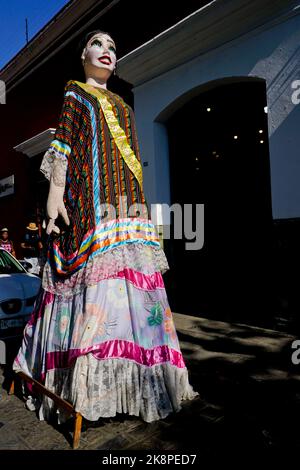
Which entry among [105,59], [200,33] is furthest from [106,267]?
[200,33]

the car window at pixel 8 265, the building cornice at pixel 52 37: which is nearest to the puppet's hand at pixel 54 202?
the car window at pixel 8 265

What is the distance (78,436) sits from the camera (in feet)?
6.57

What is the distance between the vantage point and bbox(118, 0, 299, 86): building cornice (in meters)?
4.36

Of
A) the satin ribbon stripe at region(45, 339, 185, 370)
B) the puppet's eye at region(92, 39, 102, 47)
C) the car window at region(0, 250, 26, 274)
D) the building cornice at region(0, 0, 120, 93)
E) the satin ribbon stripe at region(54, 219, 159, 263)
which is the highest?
the building cornice at region(0, 0, 120, 93)

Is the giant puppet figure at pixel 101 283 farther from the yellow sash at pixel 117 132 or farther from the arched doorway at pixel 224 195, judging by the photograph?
the arched doorway at pixel 224 195

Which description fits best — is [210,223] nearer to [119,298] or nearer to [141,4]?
[141,4]

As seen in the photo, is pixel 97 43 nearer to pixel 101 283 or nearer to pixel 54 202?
pixel 54 202

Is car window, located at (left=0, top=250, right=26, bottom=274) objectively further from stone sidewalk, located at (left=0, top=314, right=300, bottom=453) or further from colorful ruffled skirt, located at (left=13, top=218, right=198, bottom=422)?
colorful ruffled skirt, located at (left=13, top=218, right=198, bottom=422)

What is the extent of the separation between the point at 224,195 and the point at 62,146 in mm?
4388

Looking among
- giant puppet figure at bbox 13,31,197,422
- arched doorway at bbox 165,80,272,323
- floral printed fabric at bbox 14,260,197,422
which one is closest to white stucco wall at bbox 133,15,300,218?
arched doorway at bbox 165,80,272,323

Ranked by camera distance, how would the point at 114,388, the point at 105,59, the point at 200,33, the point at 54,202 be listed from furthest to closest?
the point at 200,33
the point at 105,59
the point at 54,202
the point at 114,388

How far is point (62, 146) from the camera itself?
89.5 inches

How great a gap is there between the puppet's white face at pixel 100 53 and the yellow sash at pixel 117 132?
0.63 feet

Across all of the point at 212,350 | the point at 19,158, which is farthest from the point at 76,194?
the point at 19,158
